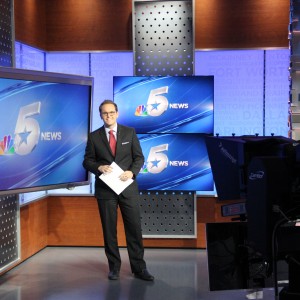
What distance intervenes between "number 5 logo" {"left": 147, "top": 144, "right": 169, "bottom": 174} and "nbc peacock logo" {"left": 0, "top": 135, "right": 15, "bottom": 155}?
1.80 meters

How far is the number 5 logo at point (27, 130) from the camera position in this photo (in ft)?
16.3

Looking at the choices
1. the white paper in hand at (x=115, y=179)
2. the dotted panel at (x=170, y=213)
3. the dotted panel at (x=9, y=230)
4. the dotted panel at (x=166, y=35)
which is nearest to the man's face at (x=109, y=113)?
the white paper in hand at (x=115, y=179)

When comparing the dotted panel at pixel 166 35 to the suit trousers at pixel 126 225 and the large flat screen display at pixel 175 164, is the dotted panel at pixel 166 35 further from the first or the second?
the suit trousers at pixel 126 225

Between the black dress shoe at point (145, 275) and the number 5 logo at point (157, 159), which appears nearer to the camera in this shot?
the black dress shoe at point (145, 275)

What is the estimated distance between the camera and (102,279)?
5.41m

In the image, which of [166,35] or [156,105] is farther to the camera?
[166,35]

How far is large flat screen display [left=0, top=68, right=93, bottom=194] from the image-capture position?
191 inches

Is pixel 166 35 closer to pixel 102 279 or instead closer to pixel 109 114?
pixel 109 114

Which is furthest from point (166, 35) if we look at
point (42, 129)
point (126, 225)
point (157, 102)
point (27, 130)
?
point (126, 225)

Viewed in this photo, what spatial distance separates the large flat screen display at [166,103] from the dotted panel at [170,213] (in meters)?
0.81

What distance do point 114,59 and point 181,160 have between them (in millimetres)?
1525

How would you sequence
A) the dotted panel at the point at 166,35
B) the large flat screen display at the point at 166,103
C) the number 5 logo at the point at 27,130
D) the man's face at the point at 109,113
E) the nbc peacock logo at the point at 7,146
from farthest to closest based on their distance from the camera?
the dotted panel at the point at 166,35, the large flat screen display at the point at 166,103, the man's face at the point at 109,113, the number 5 logo at the point at 27,130, the nbc peacock logo at the point at 7,146

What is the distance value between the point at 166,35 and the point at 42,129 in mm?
2052

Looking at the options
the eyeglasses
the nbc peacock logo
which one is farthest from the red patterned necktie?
the nbc peacock logo
